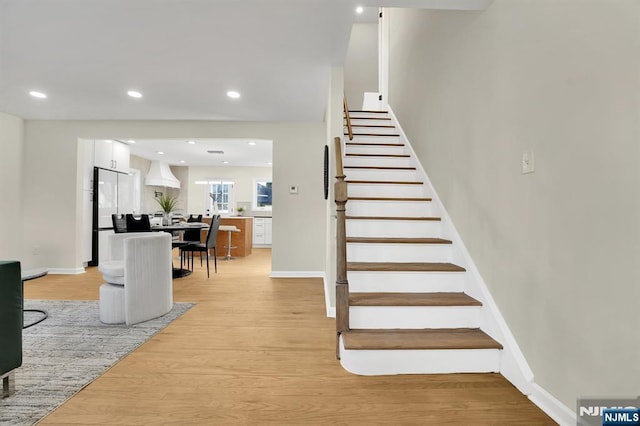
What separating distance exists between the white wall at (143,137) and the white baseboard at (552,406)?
11.4ft

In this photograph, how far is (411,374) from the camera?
2010 mm

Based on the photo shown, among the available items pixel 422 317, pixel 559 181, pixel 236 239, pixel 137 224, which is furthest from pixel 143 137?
pixel 559 181

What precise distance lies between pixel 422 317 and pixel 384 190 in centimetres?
157

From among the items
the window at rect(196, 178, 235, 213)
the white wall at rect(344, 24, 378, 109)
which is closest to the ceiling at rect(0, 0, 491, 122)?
the white wall at rect(344, 24, 378, 109)

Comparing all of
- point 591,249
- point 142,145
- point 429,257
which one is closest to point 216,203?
point 142,145

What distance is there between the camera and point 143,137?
202 inches

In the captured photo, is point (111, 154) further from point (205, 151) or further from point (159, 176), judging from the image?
point (159, 176)

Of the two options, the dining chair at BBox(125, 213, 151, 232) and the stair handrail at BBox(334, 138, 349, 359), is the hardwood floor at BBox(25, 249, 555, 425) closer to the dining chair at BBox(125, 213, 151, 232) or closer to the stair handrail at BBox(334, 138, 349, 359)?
the stair handrail at BBox(334, 138, 349, 359)

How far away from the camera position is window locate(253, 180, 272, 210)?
10047 millimetres

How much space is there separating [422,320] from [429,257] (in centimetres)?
71

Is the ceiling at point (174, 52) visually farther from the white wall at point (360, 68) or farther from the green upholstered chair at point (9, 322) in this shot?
the white wall at point (360, 68)

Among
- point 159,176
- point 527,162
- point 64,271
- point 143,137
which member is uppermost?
point 143,137

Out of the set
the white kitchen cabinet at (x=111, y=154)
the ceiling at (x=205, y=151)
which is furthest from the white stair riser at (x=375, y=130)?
the white kitchen cabinet at (x=111, y=154)

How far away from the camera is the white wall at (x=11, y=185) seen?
4770mm
